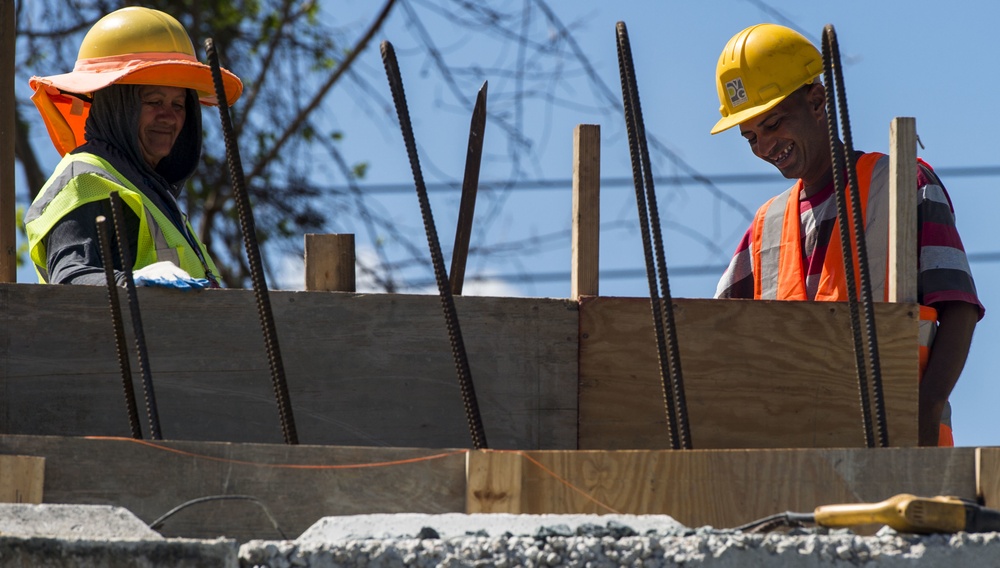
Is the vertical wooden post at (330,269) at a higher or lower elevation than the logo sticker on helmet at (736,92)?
lower

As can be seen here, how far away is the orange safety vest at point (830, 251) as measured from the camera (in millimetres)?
4637

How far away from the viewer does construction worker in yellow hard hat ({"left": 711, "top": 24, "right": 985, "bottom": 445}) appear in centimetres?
454

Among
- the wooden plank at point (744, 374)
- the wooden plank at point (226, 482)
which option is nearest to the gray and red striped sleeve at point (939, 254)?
→ the wooden plank at point (744, 374)

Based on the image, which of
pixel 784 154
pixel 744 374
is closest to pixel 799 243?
pixel 784 154

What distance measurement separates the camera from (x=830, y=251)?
486cm

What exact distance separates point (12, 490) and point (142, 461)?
0.92 feet

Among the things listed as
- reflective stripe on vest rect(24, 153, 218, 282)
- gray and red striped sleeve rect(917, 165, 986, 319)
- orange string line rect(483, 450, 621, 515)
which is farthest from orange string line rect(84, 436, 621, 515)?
gray and red striped sleeve rect(917, 165, 986, 319)

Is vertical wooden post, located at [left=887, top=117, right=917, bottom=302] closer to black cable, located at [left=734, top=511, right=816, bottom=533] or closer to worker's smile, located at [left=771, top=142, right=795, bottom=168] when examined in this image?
worker's smile, located at [left=771, top=142, right=795, bottom=168]

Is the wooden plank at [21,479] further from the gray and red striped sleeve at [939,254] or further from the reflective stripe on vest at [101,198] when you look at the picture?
the gray and red striped sleeve at [939,254]

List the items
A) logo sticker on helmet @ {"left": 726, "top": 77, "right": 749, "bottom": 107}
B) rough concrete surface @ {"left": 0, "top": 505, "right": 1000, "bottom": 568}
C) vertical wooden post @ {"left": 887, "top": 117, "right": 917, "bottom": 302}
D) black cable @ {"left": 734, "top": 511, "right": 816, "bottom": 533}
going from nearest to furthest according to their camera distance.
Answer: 1. rough concrete surface @ {"left": 0, "top": 505, "right": 1000, "bottom": 568}
2. black cable @ {"left": 734, "top": 511, "right": 816, "bottom": 533}
3. vertical wooden post @ {"left": 887, "top": 117, "right": 917, "bottom": 302}
4. logo sticker on helmet @ {"left": 726, "top": 77, "right": 749, "bottom": 107}

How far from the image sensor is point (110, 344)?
3809 mm

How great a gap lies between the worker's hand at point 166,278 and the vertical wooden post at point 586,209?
1098 millimetres

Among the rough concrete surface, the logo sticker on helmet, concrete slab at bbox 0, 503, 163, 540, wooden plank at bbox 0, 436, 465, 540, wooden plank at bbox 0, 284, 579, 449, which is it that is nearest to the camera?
the rough concrete surface

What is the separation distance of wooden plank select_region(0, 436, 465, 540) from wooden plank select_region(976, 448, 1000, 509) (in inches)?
48.2
